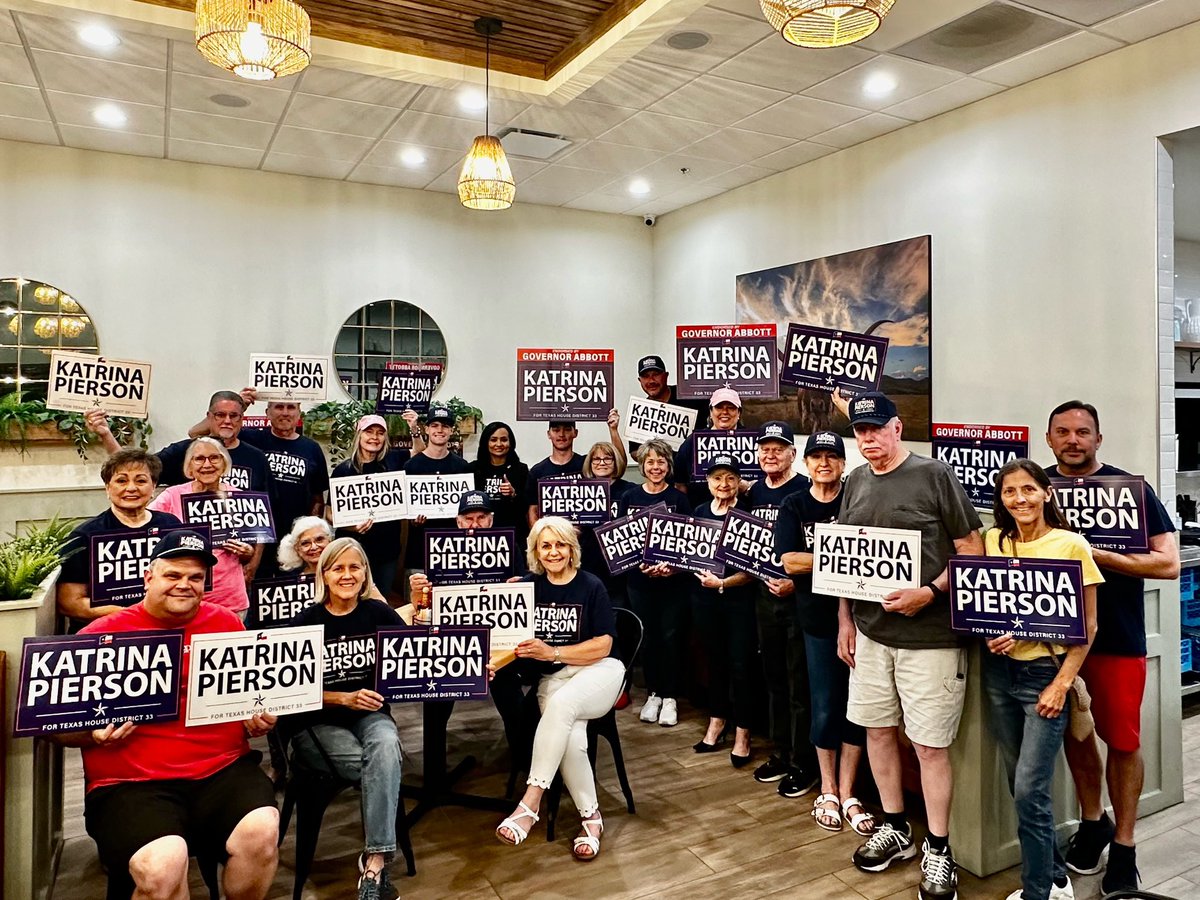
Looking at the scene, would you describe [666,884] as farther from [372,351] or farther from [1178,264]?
[1178,264]

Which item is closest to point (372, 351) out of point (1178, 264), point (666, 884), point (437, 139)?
point (437, 139)

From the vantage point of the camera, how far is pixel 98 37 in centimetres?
412

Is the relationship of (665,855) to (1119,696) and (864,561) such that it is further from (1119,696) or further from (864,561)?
(1119,696)

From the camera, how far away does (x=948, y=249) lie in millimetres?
5168

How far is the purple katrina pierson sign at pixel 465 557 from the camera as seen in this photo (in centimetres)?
369

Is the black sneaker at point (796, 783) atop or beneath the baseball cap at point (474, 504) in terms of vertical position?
beneath

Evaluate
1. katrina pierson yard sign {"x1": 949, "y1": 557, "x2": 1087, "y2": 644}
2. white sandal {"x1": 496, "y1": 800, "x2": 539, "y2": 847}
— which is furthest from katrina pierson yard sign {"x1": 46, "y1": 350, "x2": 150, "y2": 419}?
katrina pierson yard sign {"x1": 949, "y1": 557, "x2": 1087, "y2": 644}

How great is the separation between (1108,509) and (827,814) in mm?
1574

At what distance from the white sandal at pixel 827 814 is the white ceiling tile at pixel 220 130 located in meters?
5.08

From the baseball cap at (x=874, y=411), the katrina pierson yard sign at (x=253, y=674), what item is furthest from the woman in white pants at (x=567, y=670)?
the baseball cap at (x=874, y=411)

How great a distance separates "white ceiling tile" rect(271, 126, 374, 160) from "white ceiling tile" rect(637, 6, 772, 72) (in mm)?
2377

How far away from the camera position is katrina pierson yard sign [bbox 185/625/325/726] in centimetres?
248

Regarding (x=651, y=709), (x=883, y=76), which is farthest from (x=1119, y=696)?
(x=883, y=76)

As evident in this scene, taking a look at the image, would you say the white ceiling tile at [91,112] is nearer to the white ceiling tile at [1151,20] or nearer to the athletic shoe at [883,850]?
the white ceiling tile at [1151,20]
